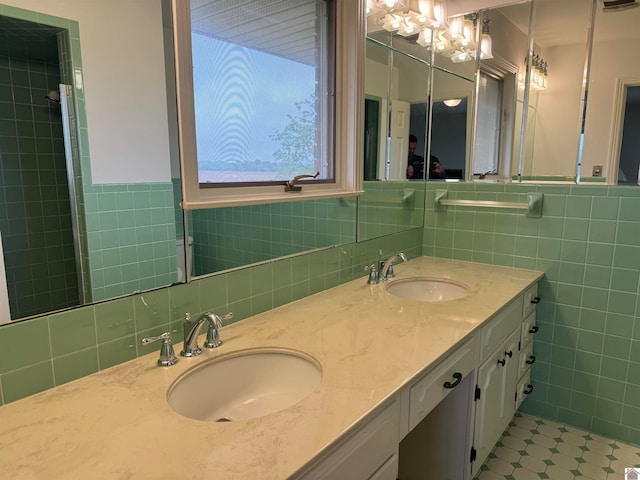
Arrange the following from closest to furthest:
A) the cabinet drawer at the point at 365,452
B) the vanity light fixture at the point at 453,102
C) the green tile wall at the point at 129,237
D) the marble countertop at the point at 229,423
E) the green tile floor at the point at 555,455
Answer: the marble countertop at the point at 229,423, the cabinet drawer at the point at 365,452, the green tile wall at the point at 129,237, the green tile floor at the point at 555,455, the vanity light fixture at the point at 453,102

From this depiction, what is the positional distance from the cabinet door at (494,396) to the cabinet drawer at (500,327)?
0.04 metres

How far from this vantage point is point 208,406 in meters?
1.16

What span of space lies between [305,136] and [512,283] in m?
1.17

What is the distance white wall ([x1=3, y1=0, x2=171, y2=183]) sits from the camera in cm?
105

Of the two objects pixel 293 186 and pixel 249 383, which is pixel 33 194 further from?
pixel 293 186

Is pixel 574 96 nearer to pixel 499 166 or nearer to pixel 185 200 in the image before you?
pixel 499 166

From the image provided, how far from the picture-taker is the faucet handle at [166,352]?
113 centimetres

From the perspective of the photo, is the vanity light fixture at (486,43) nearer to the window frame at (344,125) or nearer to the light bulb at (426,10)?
the light bulb at (426,10)


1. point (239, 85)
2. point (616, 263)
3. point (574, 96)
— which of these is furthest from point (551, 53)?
point (239, 85)

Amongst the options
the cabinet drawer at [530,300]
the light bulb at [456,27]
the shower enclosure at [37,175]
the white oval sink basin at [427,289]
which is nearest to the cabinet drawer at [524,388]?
the cabinet drawer at [530,300]

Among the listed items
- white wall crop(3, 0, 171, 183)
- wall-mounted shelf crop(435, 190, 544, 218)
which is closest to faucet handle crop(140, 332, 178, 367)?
white wall crop(3, 0, 171, 183)

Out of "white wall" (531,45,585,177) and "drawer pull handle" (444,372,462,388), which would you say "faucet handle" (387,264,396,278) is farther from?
"white wall" (531,45,585,177)

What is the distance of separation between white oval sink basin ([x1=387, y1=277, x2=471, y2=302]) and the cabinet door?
32 centimetres

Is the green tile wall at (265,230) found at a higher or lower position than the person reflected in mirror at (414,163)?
lower
